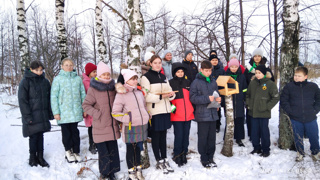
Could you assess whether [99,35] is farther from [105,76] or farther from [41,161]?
[41,161]

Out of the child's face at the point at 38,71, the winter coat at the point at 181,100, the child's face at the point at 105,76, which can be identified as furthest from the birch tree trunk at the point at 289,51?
the child's face at the point at 38,71

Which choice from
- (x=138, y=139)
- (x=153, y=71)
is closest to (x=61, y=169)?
(x=138, y=139)

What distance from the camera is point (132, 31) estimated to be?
388 centimetres

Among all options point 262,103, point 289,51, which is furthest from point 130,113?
point 289,51

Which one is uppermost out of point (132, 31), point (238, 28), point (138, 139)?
point (238, 28)

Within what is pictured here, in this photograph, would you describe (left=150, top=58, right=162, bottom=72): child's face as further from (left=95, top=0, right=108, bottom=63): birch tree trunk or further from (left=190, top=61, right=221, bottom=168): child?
(left=95, top=0, right=108, bottom=63): birch tree trunk

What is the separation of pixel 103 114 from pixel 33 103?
1.48 m

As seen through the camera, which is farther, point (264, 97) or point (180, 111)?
point (264, 97)

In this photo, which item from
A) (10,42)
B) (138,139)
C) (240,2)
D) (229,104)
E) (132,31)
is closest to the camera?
(138,139)

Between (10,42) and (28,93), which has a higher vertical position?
(10,42)

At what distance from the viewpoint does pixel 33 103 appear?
3594 millimetres

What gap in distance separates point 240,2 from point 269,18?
257 cm

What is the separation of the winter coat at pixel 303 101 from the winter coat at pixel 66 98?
4.28 metres

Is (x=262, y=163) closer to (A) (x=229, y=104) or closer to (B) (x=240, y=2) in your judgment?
(A) (x=229, y=104)
